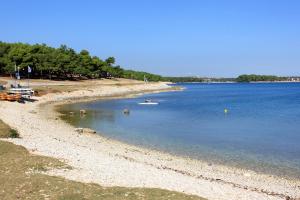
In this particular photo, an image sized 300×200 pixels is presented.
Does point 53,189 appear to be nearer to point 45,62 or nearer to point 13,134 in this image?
point 13,134

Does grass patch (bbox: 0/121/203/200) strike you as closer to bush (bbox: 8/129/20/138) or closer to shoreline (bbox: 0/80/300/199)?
shoreline (bbox: 0/80/300/199)

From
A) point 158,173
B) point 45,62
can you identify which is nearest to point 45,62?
point 45,62

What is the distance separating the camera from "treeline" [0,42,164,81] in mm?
115812

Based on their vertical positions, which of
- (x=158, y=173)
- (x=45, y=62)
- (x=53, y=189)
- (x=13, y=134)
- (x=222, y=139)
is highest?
(x=45, y=62)

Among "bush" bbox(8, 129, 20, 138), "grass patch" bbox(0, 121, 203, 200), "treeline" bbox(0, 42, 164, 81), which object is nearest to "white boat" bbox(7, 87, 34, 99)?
"treeline" bbox(0, 42, 164, 81)

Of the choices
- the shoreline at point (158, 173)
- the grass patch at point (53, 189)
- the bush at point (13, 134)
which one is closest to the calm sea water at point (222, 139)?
the shoreline at point (158, 173)

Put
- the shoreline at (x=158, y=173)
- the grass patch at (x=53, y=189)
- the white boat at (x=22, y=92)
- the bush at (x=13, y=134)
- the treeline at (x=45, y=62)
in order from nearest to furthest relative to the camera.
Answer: the grass patch at (x=53, y=189) → the shoreline at (x=158, y=173) → the bush at (x=13, y=134) → the white boat at (x=22, y=92) → the treeline at (x=45, y=62)

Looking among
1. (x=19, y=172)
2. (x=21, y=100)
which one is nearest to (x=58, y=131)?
(x=19, y=172)

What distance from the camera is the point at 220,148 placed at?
32250 mm

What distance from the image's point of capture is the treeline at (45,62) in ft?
380

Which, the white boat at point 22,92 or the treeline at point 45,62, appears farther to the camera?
the treeline at point 45,62

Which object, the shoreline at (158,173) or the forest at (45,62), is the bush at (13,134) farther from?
the forest at (45,62)

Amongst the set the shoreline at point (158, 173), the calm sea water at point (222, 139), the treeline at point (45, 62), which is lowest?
the calm sea water at point (222, 139)

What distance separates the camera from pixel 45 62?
405 feet
